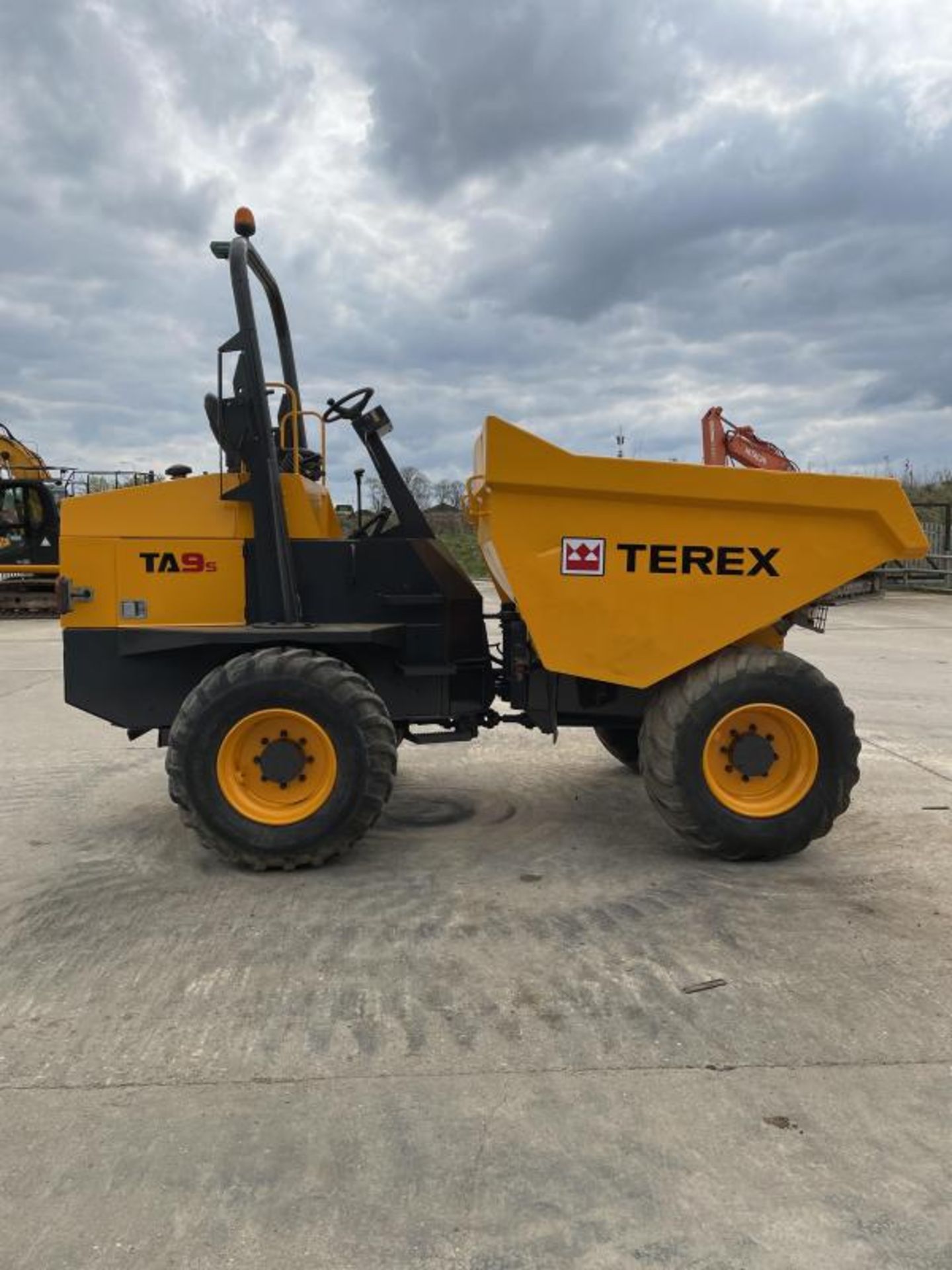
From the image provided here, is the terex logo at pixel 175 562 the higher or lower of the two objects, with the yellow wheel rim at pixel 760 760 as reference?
higher

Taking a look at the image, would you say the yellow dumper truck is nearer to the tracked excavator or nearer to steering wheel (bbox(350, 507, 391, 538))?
steering wheel (bbox(350, 507, 391, 538))

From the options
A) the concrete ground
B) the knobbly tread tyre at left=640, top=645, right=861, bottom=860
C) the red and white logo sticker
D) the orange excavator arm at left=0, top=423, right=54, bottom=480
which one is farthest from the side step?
the orange excavator arm at left=0, top=423, right=54, bottom=480

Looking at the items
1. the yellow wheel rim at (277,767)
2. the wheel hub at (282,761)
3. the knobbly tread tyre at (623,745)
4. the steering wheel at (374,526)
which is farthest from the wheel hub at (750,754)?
the steering wheel at (374,526)

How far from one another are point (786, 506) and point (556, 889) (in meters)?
2.04

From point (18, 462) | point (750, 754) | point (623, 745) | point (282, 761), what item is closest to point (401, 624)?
point (282, 761)

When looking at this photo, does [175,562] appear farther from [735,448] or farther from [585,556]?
[735,448]

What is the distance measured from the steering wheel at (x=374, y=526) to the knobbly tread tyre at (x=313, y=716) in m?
1.09

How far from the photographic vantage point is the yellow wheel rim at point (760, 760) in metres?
4.38

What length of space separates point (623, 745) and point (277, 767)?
2.59 metres

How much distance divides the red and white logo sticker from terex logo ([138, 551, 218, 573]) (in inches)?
69.6

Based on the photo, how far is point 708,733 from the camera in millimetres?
4324

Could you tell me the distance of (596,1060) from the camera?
2736 mm

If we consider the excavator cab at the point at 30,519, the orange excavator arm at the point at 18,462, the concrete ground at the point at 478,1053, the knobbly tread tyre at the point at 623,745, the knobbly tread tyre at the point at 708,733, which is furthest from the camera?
the orange excavator arm at the point at 18,462

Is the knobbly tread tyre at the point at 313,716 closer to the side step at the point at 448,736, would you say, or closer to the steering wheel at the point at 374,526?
the side step at the point at 448,736
